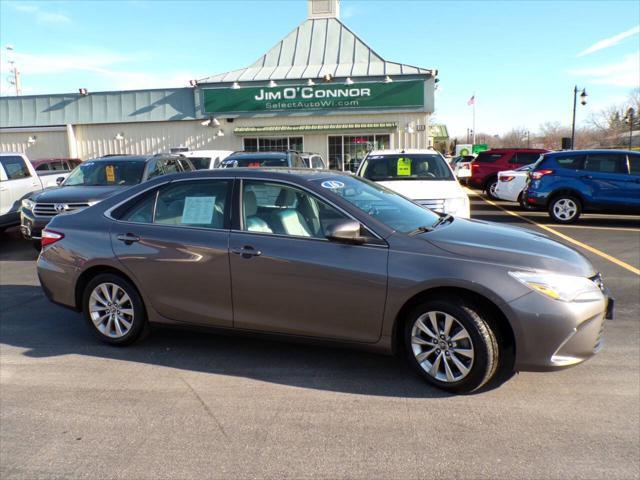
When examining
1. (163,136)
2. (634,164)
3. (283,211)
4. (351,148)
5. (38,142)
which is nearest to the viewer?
(283,211)

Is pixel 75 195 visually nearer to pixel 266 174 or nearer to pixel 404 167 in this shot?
pixel 404 167

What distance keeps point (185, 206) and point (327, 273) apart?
1.48m

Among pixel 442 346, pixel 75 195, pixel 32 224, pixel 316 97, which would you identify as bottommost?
pixel 442 346

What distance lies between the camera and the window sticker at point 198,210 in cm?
451

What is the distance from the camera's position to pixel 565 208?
42.4 ft

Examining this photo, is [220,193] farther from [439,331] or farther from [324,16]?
[324,16]

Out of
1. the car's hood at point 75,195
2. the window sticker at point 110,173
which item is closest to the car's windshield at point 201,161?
the window sticker at point 110,173

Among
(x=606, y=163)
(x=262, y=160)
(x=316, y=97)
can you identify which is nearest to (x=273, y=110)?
(x=316, y=97)

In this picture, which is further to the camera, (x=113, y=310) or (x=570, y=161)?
(x=570, y=161)

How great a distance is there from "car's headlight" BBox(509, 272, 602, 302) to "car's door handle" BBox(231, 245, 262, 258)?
1.86 m

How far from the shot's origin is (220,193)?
4523 mm

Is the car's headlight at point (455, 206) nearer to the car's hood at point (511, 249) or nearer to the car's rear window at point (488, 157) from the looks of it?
the car's hood at point (511, 249)

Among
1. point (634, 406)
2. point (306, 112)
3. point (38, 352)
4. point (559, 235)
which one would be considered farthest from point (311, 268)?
point (306, 112)

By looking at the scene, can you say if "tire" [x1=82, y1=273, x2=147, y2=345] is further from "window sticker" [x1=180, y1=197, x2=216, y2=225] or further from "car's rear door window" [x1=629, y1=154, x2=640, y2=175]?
"car's rear door window" [x1=629, y1=154, x2=640, y2=175]
